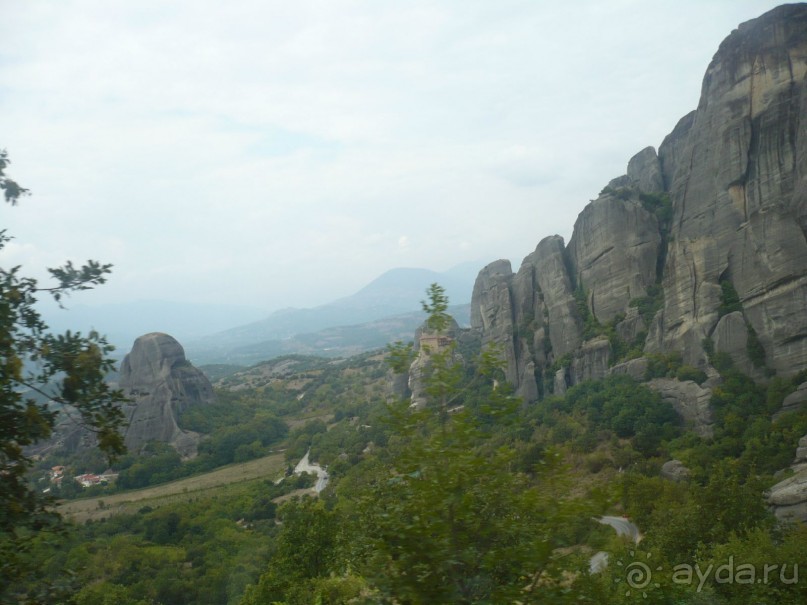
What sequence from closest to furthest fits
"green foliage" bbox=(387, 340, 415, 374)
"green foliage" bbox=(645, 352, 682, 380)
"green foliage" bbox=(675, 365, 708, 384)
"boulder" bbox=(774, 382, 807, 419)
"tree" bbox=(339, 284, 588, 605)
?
"tree" bbox=(339, 284, 588, 605), "green foliage" bbox=(387, 340, 415, 374), "boulder" bbox=(774, 382, 807, 419), "green foliage" bbox=(675, 365, 708, 384), "green foliage" bbox=(645, 352, 682, 380)

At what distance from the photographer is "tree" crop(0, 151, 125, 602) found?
511 centimetres

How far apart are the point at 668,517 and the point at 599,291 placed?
27.2 metres

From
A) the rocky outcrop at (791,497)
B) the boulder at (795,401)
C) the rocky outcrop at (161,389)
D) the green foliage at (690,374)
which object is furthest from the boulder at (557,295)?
the rocky outcrop at (161,389)

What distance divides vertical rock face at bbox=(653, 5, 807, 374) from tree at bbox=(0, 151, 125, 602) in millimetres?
34787

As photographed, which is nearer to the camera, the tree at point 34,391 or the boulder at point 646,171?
the tree at point 34,391

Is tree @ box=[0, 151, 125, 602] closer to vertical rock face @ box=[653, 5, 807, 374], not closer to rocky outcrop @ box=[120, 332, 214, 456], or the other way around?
vertical rock face @ box=[653, 5, 807, 374]

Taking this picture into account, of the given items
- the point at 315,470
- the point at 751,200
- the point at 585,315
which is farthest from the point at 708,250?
the point at 315,470

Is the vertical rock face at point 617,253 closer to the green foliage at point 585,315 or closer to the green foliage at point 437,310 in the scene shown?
the green foliage at point 585,315

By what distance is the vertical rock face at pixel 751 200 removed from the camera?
102ft

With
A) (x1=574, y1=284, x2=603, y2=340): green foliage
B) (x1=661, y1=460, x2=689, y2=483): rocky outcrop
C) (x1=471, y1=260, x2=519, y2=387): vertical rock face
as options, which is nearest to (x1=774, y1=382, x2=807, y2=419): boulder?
(x1=661, y1=460, x2=689, y2=483): rocky outcrop

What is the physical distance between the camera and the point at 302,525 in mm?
22000

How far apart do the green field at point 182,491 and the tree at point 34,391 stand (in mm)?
46057

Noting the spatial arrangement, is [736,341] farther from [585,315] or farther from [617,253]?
[585,315]
